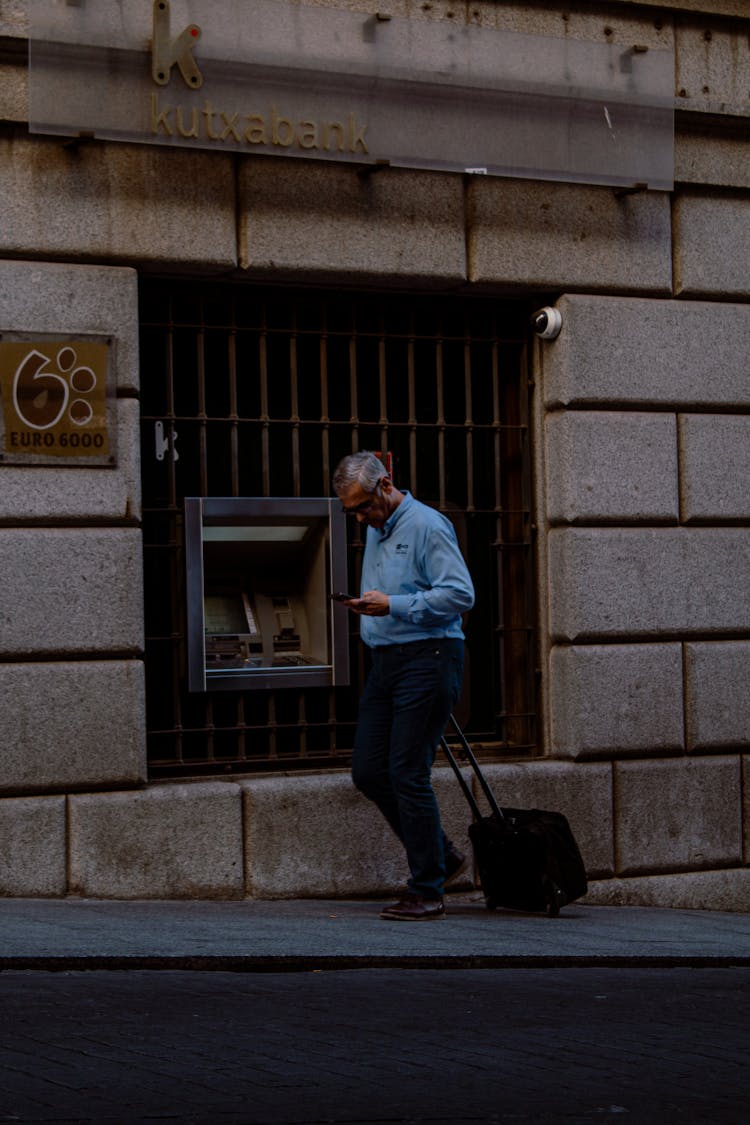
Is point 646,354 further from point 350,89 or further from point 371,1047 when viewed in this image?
point 371,1047

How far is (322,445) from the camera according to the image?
9320 mm

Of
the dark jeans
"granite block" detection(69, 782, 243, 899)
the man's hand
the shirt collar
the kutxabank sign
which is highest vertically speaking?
the kutxabank sign

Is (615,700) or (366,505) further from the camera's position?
(615,700)

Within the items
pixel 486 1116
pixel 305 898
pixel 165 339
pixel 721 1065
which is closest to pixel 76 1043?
pixel 486 1116

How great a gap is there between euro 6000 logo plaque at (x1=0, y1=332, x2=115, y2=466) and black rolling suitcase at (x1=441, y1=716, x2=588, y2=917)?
6.91 ft

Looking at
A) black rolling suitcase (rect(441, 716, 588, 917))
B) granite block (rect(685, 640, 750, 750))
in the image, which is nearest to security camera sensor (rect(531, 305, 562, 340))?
granite block (rect(685, 640, 750, 750))

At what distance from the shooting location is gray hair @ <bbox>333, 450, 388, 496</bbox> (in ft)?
25.3

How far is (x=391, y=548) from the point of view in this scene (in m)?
7.84

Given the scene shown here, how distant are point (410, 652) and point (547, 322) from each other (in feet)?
8.35

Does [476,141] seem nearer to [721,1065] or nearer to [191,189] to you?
[191,189]

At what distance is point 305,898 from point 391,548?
199 centimetres

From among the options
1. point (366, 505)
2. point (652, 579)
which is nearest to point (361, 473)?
point (366, 505)

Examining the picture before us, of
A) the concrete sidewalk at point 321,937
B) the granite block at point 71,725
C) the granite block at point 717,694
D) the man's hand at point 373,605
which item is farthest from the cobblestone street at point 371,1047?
the granite block at point 717,694

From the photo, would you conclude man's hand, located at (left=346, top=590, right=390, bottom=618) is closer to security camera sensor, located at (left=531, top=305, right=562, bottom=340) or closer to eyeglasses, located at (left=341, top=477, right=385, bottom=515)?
eyeglasses, located at (left=341, top=477, right=385, bottom=515)
